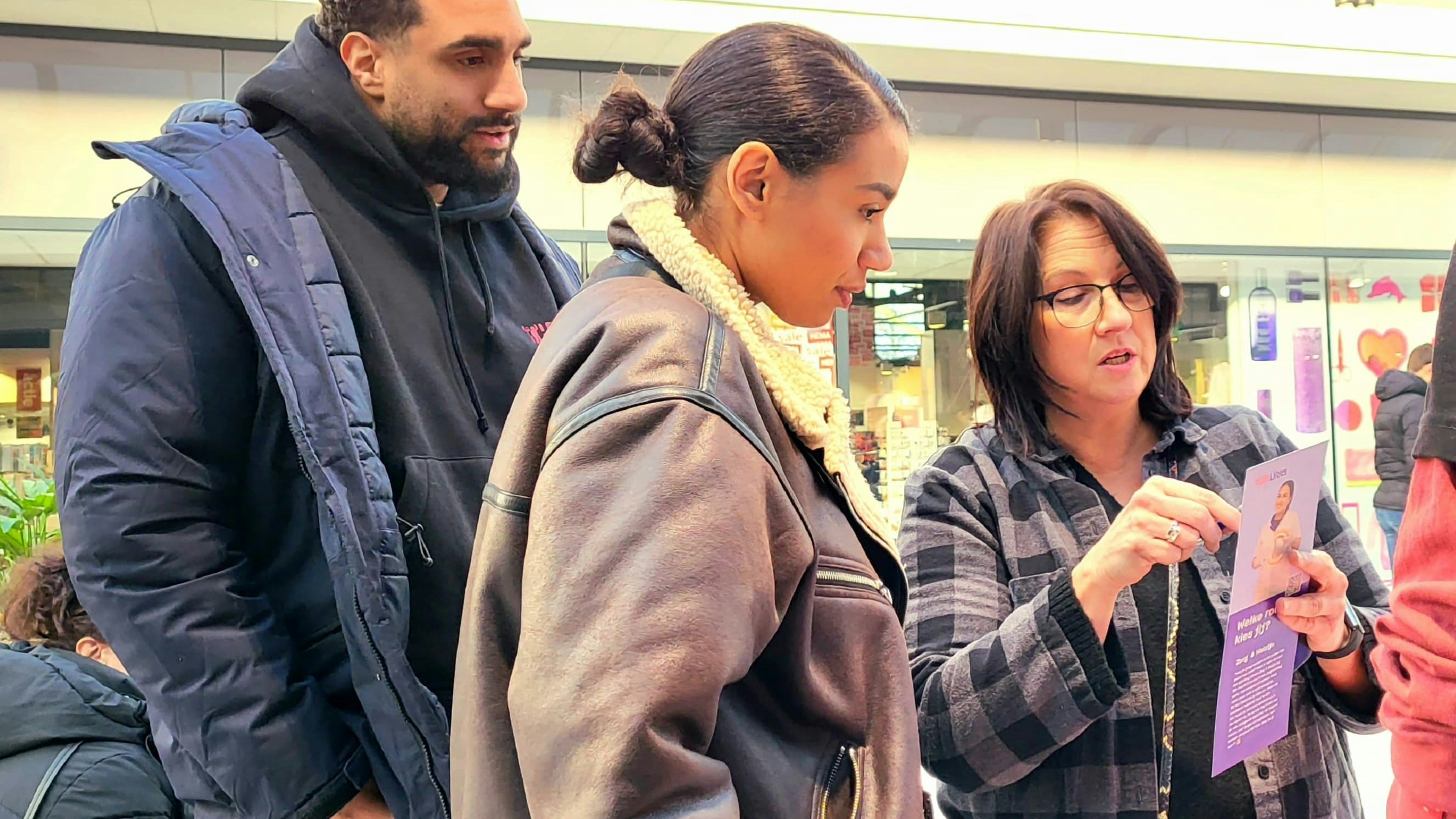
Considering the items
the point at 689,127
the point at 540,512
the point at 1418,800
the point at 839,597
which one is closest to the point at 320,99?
the point at 689,127

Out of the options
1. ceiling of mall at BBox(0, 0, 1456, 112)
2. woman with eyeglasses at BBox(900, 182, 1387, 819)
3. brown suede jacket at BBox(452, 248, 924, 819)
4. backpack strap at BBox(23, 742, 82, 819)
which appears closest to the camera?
brown suede jacket at BBox(452, 248, 924, 819)

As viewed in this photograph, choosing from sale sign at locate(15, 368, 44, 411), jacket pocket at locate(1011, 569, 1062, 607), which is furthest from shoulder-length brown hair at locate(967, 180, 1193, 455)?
sale sign at locate(15, 368, 44, 411)

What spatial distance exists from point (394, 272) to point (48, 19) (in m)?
4.63

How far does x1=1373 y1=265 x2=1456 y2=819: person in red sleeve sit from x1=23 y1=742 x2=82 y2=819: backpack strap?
2.02 meters

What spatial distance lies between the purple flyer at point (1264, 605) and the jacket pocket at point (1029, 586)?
26cm

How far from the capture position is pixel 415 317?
5.20ft

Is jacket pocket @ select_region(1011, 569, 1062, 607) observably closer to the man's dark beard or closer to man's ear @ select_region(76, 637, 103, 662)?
the man's dark beard

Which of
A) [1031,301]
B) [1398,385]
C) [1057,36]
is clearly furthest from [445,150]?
[1398,385]

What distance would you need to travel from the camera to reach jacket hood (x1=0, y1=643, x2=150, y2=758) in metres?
2.02

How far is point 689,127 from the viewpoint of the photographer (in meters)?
1.14

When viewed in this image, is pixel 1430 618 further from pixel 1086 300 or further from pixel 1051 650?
pixel 1086 300

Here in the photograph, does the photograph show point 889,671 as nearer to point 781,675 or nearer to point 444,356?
point 781,675

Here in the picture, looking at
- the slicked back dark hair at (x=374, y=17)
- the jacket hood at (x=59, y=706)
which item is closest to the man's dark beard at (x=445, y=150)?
the slicked back dark hair at (x=374, y=17)

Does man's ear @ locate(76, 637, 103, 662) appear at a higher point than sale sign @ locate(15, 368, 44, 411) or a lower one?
lower
